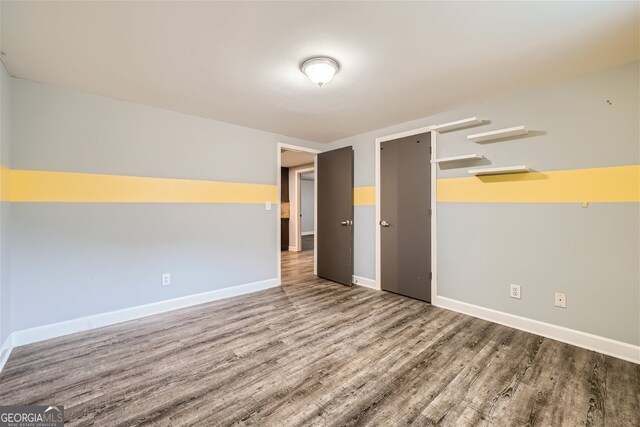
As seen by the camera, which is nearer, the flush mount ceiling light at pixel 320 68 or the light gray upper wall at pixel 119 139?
the flush mount ceiling light at pixel 320 68

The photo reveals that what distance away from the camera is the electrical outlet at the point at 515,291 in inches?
104

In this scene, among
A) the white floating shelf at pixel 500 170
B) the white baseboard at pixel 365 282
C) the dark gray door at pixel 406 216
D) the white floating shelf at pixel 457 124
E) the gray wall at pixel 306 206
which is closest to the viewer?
the white floating shelf at pixel 500 170

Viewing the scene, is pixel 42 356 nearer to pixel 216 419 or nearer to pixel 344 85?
pixel 216 419

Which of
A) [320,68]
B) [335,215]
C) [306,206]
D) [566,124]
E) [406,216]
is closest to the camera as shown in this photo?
[320,68]

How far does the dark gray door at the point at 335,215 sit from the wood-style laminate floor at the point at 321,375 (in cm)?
139

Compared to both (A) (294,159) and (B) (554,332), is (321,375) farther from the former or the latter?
(A) (294,159)

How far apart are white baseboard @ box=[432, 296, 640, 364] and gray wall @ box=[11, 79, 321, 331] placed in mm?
2759

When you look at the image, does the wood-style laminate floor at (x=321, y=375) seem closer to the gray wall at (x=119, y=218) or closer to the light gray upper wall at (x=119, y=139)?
the gray wall at (x=119, y=218)

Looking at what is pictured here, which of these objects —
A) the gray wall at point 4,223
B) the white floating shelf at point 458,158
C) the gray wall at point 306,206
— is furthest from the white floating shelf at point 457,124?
the gray wall at point 306,206

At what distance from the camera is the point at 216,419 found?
150 centimetres

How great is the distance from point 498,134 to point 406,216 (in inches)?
55.0

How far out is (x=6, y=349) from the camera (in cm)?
212

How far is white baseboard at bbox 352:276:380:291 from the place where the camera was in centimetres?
393

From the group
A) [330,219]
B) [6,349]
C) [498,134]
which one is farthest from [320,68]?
[6,349]
